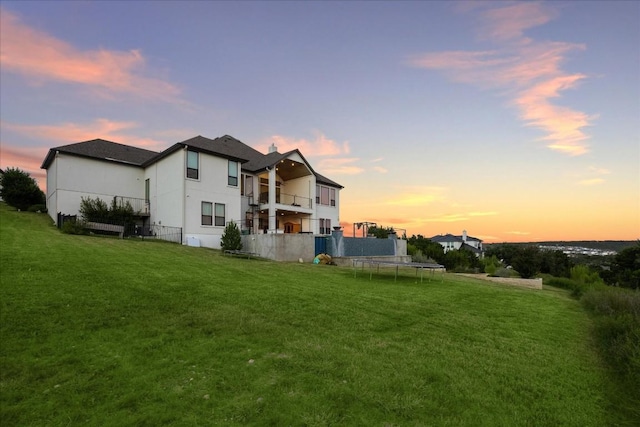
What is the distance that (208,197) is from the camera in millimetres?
23094

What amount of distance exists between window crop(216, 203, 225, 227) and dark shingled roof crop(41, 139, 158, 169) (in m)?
8.43

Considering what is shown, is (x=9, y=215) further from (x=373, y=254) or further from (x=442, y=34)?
(x=442, y=34)

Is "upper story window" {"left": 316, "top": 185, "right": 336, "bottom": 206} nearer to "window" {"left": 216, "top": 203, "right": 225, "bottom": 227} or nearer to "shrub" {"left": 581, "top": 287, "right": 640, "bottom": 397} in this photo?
"window" {"left": 216, "top": 203, "right": 225, "bottom": 227}

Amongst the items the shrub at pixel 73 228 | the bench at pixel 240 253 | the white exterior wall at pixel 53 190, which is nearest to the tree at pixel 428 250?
the bench at pixel 240 253

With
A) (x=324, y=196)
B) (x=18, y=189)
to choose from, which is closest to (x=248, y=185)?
(x=324, y=196)

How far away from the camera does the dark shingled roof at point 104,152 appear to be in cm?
2362

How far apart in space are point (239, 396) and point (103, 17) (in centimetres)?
1947

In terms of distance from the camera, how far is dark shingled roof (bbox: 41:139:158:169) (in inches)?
930

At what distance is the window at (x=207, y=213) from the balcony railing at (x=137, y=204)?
605 cm

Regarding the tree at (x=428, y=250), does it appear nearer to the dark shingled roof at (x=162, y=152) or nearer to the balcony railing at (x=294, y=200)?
the balcony railing at (x=294, y=200)

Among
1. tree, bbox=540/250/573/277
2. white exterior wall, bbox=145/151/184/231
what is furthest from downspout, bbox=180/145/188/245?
tree, bbox=540/250/573/277

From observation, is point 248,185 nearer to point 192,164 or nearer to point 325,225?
point 192,164

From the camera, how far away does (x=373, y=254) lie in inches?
903

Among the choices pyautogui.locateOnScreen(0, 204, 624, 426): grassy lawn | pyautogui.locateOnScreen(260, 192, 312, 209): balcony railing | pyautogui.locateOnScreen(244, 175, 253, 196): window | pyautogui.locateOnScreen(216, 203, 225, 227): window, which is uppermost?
pyautogui.locateOnScreen(244, 175, 253, 196): window
